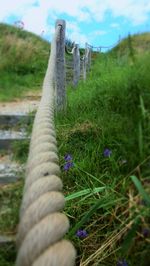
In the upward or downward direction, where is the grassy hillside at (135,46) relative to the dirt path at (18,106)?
upward

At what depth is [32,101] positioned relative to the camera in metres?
7.28

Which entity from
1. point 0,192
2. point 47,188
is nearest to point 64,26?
point 0,192

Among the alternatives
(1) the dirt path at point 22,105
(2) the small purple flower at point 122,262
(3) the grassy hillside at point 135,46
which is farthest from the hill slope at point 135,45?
(1) the dirt path at point 22,105

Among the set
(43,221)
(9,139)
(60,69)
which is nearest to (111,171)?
(43,221)

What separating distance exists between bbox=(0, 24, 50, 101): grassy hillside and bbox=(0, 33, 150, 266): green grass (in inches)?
142

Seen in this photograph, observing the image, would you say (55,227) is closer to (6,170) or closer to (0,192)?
(0,192)

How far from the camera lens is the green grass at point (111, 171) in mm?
1492

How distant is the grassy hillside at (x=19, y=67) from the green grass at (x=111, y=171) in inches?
142

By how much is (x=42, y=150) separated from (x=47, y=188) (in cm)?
39

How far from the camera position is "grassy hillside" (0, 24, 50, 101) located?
26.8ft

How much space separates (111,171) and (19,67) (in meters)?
7.73

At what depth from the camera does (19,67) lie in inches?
404

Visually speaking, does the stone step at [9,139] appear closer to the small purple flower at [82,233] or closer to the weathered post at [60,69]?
the weathered post at [60,69]

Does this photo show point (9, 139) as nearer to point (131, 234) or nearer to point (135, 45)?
point (135, 45)
